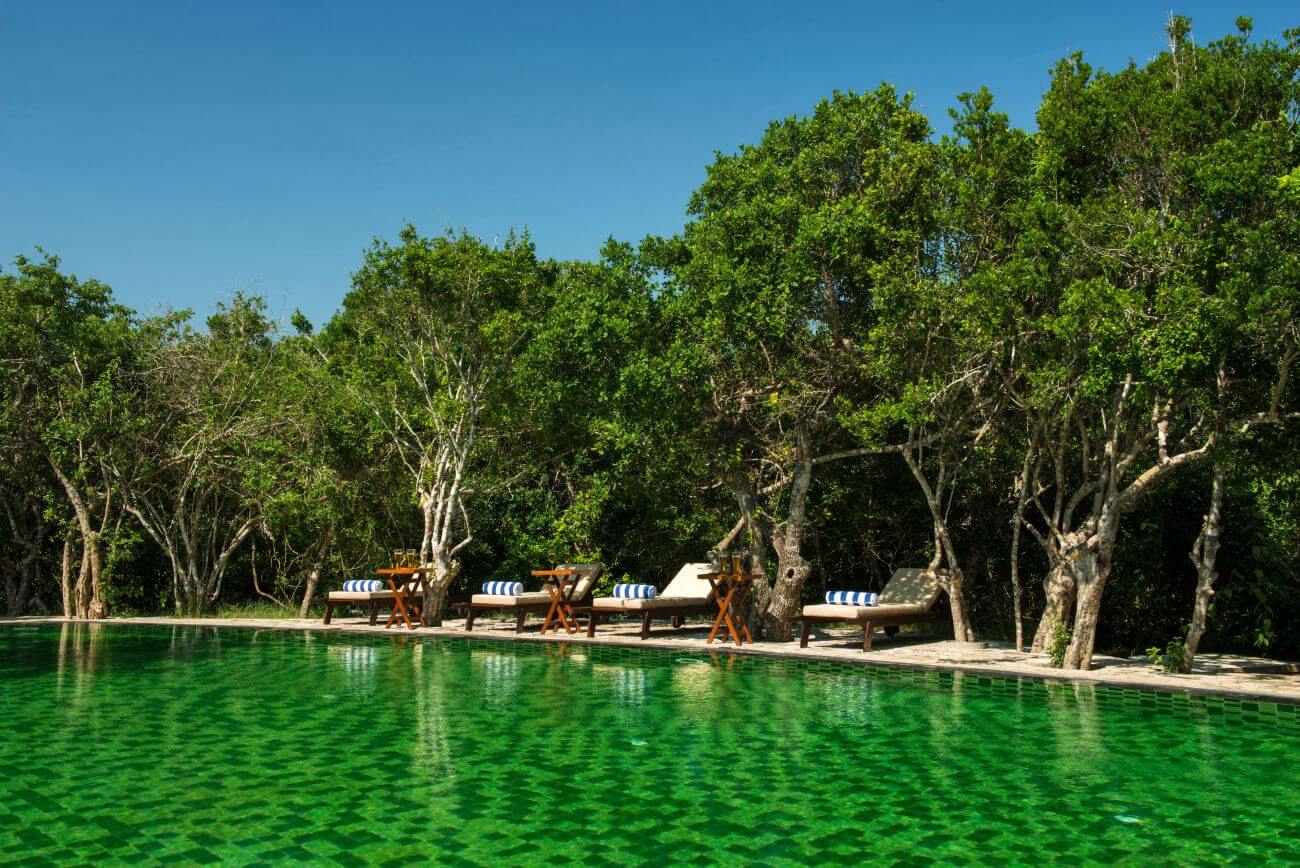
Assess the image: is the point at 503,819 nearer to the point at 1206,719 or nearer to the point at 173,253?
the point at 1206,719

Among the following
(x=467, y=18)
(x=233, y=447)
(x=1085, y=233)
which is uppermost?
(x=467, y=18)

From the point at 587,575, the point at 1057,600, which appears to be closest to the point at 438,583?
the point at 587,575

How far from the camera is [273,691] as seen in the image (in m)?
10.6

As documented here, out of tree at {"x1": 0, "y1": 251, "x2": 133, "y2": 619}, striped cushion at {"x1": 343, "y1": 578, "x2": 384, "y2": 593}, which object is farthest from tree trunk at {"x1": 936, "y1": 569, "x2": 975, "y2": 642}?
tree at {"x1": 0, "y1": 251, "x2": 133, "y2": 619}

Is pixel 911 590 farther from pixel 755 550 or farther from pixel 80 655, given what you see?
pixel 80 655

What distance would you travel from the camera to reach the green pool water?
5.48 metres

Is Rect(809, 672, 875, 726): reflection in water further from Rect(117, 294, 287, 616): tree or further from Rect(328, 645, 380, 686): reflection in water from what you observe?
Rect(117, 294, 287, 616): tree

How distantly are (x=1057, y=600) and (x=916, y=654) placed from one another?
1.81m

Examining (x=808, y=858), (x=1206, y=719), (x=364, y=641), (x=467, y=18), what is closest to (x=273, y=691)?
(x=364, y=641)

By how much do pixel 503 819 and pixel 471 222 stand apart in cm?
1345

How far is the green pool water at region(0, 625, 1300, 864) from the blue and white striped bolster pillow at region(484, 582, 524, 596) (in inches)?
166

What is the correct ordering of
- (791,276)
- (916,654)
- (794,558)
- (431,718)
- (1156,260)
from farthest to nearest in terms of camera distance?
(794,558), (791,276), (916,654), (1156,260), (431,718)

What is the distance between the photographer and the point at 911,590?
15.5 metres

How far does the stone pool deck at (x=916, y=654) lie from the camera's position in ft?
34.4
